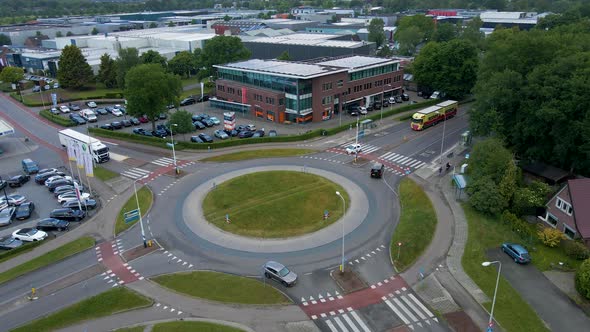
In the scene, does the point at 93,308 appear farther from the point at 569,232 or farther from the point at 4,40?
the point at 4,40

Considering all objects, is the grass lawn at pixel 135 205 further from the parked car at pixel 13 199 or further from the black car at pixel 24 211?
the parked car at pixel 13 199

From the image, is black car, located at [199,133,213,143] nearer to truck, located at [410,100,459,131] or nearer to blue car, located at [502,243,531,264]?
truck, located at [410,100,459,131]

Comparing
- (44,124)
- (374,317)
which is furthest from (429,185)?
(44,124)

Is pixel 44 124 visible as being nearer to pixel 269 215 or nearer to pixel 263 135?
pixel 263 135

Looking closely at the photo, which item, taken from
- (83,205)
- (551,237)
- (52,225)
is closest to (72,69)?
(83,205)

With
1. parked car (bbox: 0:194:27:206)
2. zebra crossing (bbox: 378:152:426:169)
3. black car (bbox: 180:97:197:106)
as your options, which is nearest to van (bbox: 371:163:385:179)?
zebra crossing (bbox: 378:152:426:169)
